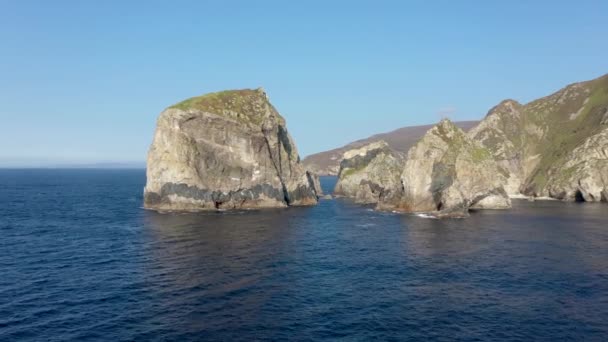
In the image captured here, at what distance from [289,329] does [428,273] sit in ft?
87.8

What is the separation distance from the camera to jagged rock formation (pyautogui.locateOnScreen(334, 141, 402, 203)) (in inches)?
6511

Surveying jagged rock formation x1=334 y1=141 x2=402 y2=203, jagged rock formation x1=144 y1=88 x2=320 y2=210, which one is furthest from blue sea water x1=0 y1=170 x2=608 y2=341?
jagged rock formation x1=334 y1=141 x2=402 y2=203

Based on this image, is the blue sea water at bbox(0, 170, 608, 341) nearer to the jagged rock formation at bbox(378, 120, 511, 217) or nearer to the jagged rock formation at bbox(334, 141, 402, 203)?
the jagged rock formation at bbox(378, 120, 511, 217)

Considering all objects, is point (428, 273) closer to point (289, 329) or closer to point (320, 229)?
point (289, 329)

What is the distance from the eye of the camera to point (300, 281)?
59031 mm

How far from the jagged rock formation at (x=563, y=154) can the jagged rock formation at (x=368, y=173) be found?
149ft

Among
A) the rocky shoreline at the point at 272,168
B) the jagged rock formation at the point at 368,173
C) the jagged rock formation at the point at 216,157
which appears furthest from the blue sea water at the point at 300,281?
the jagged rock formation at the point at 368,173

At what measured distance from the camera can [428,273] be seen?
62875 mm

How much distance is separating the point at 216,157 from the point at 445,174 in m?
61.8

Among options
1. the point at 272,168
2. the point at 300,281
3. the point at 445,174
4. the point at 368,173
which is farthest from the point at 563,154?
the point at 300,281

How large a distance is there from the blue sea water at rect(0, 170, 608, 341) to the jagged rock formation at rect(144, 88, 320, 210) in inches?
823

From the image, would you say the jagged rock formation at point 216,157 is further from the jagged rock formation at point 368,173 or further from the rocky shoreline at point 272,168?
the jagged rock formation at point 368,173

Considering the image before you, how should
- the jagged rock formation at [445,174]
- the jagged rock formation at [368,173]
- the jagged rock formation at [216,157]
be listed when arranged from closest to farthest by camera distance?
the jagged rock formation at [445,174] → the jagged rock formation at [216,157] → the jagged rock formation at [368,173]

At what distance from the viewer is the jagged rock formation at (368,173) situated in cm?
16538
